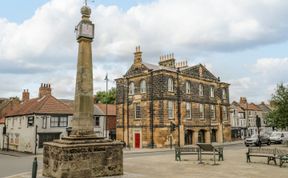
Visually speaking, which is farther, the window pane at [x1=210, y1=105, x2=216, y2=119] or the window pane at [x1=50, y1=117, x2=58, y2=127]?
the window pane at [x1=210, y1=105, x2=216, y2=119]

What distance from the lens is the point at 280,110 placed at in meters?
33.2

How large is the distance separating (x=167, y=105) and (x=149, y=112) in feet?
7.91

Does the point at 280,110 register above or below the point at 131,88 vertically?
below

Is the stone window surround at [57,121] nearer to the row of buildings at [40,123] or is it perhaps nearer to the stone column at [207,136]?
the row of buildings at [40,123]

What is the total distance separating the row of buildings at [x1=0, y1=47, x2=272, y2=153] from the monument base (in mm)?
21960

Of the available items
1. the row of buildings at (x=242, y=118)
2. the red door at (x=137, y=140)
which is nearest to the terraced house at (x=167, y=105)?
the red door at (x=137, y=140)

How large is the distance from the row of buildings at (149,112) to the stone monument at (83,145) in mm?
21875

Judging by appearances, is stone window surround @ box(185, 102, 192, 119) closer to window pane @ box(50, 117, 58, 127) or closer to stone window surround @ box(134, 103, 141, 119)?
stone window surround @ box(134, 103, 141, 119)

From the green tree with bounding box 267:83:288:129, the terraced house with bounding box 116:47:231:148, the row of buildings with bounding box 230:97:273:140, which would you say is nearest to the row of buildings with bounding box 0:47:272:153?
the terraced house with bounding box 116:47:231:148

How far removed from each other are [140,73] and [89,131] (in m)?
A: 25.9

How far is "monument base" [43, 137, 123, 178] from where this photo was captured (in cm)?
1149

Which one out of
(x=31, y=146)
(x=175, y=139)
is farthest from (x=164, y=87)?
(x=31, y=146)

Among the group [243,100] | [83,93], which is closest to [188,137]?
[83,93]

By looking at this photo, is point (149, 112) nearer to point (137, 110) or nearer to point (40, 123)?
point (137, 110)
